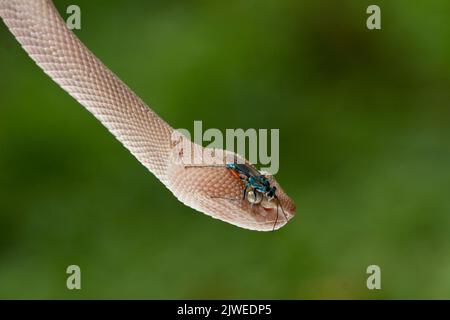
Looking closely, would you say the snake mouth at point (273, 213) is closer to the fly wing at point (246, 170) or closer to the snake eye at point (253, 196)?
the snake eye at point (253, 196)

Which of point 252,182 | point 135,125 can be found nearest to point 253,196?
point 252,182

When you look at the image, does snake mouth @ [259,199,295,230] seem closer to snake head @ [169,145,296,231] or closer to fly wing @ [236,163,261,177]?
snake head @ [169,145,296,231]

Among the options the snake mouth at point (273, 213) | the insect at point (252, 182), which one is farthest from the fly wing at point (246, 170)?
the snake mouth at point (273, 213)

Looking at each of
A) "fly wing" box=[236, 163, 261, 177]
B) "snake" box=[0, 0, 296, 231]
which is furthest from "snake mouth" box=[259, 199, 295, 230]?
"fly wing" box=[236, 163, 261, 177]

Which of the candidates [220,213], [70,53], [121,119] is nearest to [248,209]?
[220,213]

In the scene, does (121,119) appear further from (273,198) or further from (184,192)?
(273,198)

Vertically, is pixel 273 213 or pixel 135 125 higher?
pixel 135 125

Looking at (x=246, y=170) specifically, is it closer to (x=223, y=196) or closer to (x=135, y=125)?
(x=223, y=196)

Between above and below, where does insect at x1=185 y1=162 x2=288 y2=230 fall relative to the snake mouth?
above
